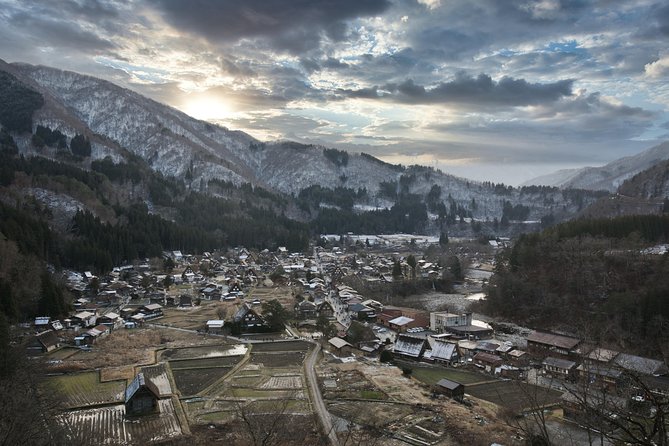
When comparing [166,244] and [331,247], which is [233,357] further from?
[331,247]

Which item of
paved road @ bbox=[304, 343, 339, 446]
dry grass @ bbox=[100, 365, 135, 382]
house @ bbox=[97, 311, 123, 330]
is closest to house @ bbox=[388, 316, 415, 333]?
paved road @ bbox=[304, 343, 339, 446]

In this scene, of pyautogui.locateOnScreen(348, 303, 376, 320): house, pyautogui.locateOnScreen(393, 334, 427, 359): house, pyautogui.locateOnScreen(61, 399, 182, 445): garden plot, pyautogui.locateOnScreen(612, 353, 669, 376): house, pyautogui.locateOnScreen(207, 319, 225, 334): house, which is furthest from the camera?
pyautogui.locateOnScreen(348, 303, 376, 320): house

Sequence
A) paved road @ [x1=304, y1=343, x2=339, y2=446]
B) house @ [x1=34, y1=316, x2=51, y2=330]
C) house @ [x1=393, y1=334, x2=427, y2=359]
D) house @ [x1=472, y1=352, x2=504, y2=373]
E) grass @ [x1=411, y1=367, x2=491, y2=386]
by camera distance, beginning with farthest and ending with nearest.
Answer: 1. house @ [x1=34, y1=316, x2=51, y2=330]
2. house @ [x1=393, y1=334, x2=427, y2=359]
3. house @ [x1=472, y1=352, x2=504, y2=373]
4. grass @ [x1=411, y1=367, x2=491, y2=386]
5. paved road @ [x1=304, y1=343, x2=339, y2=446]

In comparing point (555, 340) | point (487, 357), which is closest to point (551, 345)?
point (555, 340)

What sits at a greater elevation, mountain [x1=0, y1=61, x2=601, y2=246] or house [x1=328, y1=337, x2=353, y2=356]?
mountain [x1=0, y1=61, x2=601, y2=246]

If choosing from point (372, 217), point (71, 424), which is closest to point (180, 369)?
point (71, 424)

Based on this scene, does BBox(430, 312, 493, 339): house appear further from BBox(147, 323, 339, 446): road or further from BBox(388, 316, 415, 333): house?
BBox(147, 323, 339, 446): road
